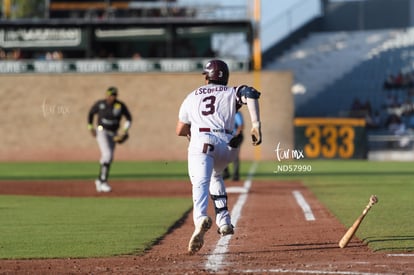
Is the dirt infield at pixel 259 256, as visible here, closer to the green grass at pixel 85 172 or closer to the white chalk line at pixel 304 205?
the white chalk line at pixel 304 205

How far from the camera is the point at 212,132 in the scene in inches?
435

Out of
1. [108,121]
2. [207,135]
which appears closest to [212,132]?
[207,135]

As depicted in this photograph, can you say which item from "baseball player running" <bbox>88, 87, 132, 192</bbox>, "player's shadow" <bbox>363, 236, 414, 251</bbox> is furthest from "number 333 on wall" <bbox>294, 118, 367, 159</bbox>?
"player's shadow" <bbox>363, 236, 414, 251</bbox>

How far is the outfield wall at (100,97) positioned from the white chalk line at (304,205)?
20.0 meters

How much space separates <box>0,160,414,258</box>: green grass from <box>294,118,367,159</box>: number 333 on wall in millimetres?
9865

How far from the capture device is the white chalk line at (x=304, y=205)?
51.3 feet

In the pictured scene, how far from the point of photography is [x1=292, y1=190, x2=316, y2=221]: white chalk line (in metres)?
15.6

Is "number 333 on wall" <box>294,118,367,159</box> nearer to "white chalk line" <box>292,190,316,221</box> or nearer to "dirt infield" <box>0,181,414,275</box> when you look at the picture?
"white chalk line" <box>292,190,316,221</box>

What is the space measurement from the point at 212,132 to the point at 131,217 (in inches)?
206

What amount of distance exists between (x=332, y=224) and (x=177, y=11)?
99.5 feet

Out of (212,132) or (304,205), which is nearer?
(212,132)

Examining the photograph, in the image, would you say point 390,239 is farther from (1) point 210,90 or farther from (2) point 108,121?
(2) point 108,121

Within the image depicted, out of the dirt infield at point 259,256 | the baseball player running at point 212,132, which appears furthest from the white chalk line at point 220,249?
the baseball player running at point 212,132

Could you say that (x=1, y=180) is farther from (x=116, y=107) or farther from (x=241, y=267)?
(x=241, y=267)
